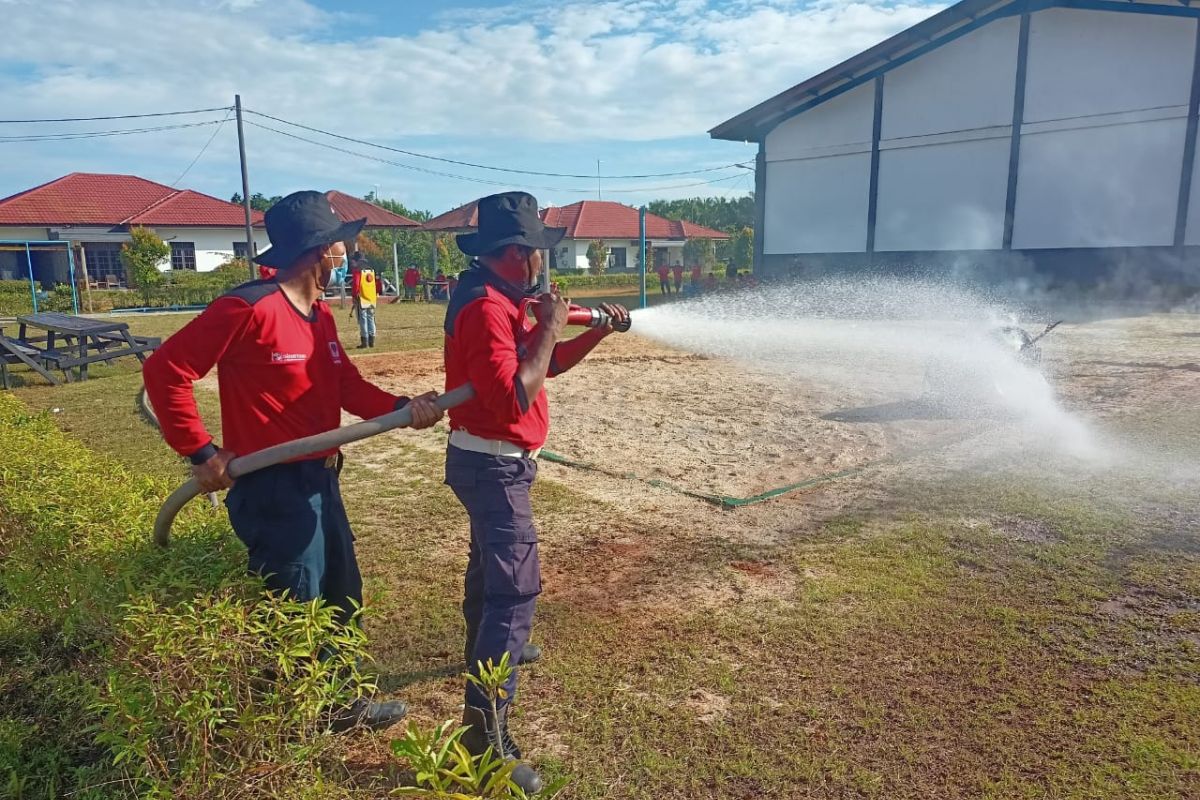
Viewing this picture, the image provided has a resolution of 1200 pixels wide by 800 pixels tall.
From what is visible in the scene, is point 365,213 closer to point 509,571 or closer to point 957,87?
point 957,87

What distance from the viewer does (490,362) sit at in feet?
9.23

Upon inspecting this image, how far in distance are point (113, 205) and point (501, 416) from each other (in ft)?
141

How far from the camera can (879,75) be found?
23703 mm

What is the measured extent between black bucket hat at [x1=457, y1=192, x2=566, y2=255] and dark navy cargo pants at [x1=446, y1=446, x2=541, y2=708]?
82 centimetres

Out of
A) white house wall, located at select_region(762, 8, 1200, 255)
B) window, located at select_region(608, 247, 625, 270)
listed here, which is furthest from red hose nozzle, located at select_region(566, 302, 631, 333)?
window, located at select_region(608, 247, 625, 270)

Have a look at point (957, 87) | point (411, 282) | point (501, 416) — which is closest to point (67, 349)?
point (501, 416)

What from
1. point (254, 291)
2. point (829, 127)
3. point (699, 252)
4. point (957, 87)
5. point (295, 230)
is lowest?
point (254, 291)

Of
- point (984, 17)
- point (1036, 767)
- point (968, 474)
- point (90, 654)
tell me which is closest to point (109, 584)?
point (90, 654)

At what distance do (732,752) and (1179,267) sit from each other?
845 inches

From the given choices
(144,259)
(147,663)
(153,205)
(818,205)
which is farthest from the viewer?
(153,205)

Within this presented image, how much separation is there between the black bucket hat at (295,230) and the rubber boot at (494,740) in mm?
1796

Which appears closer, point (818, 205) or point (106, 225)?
point (818, 205)

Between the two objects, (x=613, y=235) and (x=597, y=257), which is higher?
(x=613, y=235)

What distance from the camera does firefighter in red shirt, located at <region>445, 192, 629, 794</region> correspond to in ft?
9.37
